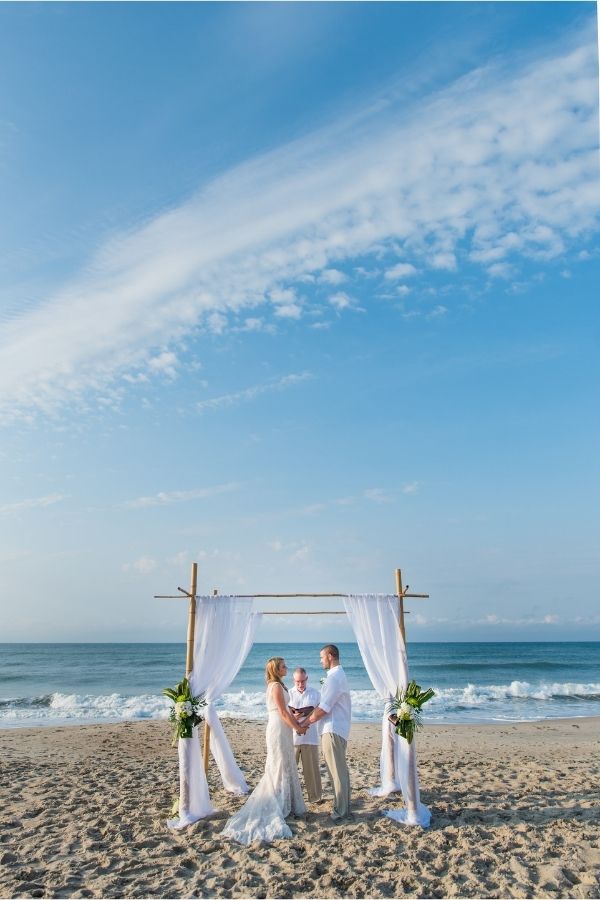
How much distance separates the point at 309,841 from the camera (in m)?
5.85

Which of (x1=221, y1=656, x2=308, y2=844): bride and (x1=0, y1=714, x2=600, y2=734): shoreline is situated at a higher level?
(x1=221, y1=656, x2=308, y2=844): bride

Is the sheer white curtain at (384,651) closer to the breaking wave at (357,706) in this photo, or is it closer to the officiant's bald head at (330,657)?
the officiant's bald head at (330,657)

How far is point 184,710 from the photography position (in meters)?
6.88

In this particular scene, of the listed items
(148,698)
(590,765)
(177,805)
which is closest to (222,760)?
(177,805)

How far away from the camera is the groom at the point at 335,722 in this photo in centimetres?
660

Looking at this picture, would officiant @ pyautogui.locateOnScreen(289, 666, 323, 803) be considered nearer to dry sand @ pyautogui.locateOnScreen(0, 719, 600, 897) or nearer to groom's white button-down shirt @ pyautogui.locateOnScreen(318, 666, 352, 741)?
dry sand @ pyautogui.locateOnScreen(0, 719, 600, 897)

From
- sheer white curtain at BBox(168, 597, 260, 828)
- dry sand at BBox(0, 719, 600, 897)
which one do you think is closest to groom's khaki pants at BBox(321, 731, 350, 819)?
dry sand at BBox(0, 719, 600, 897)

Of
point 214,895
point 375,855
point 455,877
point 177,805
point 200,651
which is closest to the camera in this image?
point 214,895

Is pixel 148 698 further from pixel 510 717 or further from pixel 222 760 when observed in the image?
pixel 222 760

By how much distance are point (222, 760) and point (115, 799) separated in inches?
53.8

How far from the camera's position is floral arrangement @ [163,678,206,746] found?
679 centimetres

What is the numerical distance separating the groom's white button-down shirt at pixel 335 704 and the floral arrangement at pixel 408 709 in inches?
21.7

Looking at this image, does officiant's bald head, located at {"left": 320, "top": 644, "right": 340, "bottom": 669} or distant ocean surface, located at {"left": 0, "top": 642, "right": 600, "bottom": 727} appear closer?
officiant's bald head, located at {"left": 320, "top": 644, "right": 340, "bottom": 669}

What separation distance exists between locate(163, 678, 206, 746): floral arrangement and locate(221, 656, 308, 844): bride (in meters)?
0.86
